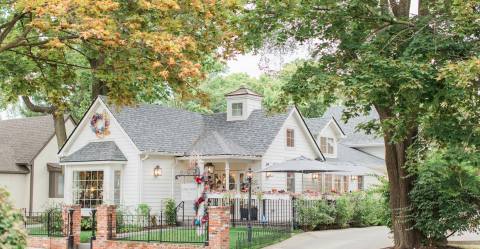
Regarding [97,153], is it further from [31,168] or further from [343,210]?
[343,210]

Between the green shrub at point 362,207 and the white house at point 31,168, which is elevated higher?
the white house at point 31,168

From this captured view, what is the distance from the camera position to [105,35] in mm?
14891

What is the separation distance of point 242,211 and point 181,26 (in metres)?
12.7

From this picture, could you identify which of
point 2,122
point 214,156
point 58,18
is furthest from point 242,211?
point 2,122

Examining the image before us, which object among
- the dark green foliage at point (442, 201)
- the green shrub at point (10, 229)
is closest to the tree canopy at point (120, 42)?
the dark green foliage at point (442, 201)

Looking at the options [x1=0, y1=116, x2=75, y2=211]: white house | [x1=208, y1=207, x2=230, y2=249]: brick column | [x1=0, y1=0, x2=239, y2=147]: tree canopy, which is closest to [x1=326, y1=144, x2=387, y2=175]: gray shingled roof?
[x1=0, y1=116, x2=75, y2=211]: white house

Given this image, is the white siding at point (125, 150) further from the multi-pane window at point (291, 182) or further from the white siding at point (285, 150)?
the multi-pane window at point (291, 182)

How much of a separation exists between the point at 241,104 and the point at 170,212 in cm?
711

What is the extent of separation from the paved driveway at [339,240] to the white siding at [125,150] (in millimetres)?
8922

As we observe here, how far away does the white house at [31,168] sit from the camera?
35.2 meters

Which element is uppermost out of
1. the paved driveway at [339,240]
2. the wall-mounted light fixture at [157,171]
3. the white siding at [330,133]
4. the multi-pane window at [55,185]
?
the white siding at [330,133]

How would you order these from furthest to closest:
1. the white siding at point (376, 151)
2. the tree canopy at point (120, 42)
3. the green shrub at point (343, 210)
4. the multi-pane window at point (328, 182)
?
the white siding at point (376, 151)
the multi-pane window at point (328, 182)
the green shrub at point (343, 210)
the tree canopy at point (120, 42)

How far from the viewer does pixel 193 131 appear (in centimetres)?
3294

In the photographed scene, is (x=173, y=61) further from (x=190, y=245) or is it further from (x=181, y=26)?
(x=190, y=245)
